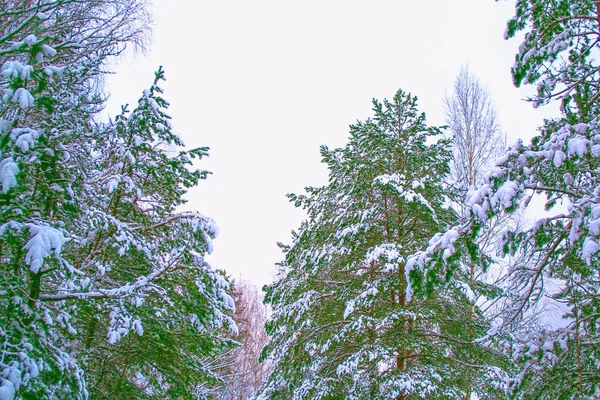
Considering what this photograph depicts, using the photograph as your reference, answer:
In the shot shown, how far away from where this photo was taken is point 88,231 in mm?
4973

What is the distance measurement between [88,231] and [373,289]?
462cm

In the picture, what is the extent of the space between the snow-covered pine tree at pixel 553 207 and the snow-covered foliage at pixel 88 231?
124 inches

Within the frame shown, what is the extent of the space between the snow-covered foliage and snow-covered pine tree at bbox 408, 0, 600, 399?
10.3 ft

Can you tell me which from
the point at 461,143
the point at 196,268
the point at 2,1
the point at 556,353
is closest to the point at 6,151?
the point at 196,268

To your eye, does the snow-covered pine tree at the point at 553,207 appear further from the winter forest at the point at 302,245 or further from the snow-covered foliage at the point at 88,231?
the snow-covered foliage at the point at 88,231

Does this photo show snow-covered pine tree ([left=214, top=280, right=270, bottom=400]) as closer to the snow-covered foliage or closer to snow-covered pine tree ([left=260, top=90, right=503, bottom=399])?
snow-covered pine tree ([left=260, top=90, right=503, bottom=399])

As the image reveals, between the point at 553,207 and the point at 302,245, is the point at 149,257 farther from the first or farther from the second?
the point at 553,207

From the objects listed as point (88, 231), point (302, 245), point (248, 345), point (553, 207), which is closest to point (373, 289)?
point (302, 245)

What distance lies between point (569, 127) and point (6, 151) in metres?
5.00

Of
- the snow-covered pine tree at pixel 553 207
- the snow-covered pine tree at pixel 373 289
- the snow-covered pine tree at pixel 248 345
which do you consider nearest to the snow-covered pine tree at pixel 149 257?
the snow-covered pine tree at pixel 373 289

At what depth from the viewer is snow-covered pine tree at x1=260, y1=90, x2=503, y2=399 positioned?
6.68m

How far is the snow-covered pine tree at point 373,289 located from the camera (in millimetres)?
6684

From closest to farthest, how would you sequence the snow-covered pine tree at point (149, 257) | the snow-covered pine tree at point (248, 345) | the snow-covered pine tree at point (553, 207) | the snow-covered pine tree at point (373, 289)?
the snow-covered pine tree at point (553, 207), the snow-covered pine tree at point (149, 257), the snow-covered pine tree at point (373, 289), the snow-covered pine tree at point (248, 345)

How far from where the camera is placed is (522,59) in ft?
15.0
